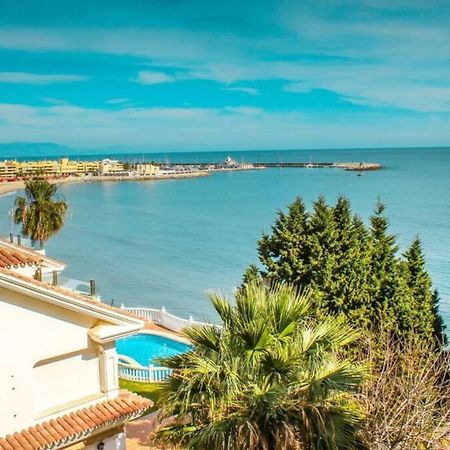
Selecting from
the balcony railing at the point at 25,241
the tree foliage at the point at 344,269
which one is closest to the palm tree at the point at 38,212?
the balcony railing at the point at 25,241

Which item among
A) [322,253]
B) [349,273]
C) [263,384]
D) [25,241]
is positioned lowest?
[25,241]

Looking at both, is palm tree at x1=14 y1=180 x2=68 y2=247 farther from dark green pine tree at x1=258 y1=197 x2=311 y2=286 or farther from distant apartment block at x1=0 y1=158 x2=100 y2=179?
distant apartment block at x1=0 y1=158 x2=100 y2=179

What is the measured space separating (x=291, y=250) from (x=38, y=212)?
72.9 feet

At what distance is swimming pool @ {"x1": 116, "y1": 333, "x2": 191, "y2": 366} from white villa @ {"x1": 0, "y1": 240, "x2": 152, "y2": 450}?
1278cm

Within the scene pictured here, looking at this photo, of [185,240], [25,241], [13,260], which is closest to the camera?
[13,260]

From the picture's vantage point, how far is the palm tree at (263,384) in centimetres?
622

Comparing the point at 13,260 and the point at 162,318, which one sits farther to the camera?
the point at 162,318

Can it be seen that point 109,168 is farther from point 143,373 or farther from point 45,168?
point 143,373

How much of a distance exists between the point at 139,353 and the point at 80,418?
46.3 feet

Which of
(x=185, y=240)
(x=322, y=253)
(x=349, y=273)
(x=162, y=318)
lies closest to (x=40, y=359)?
(x=322, y=253)

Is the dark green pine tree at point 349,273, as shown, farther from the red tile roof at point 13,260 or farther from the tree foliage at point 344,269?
the red tile roof at point 13,260

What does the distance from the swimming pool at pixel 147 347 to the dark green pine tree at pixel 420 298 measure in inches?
366

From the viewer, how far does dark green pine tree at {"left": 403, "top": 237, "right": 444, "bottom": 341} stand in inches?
606

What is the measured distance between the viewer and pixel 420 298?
1598 cm
